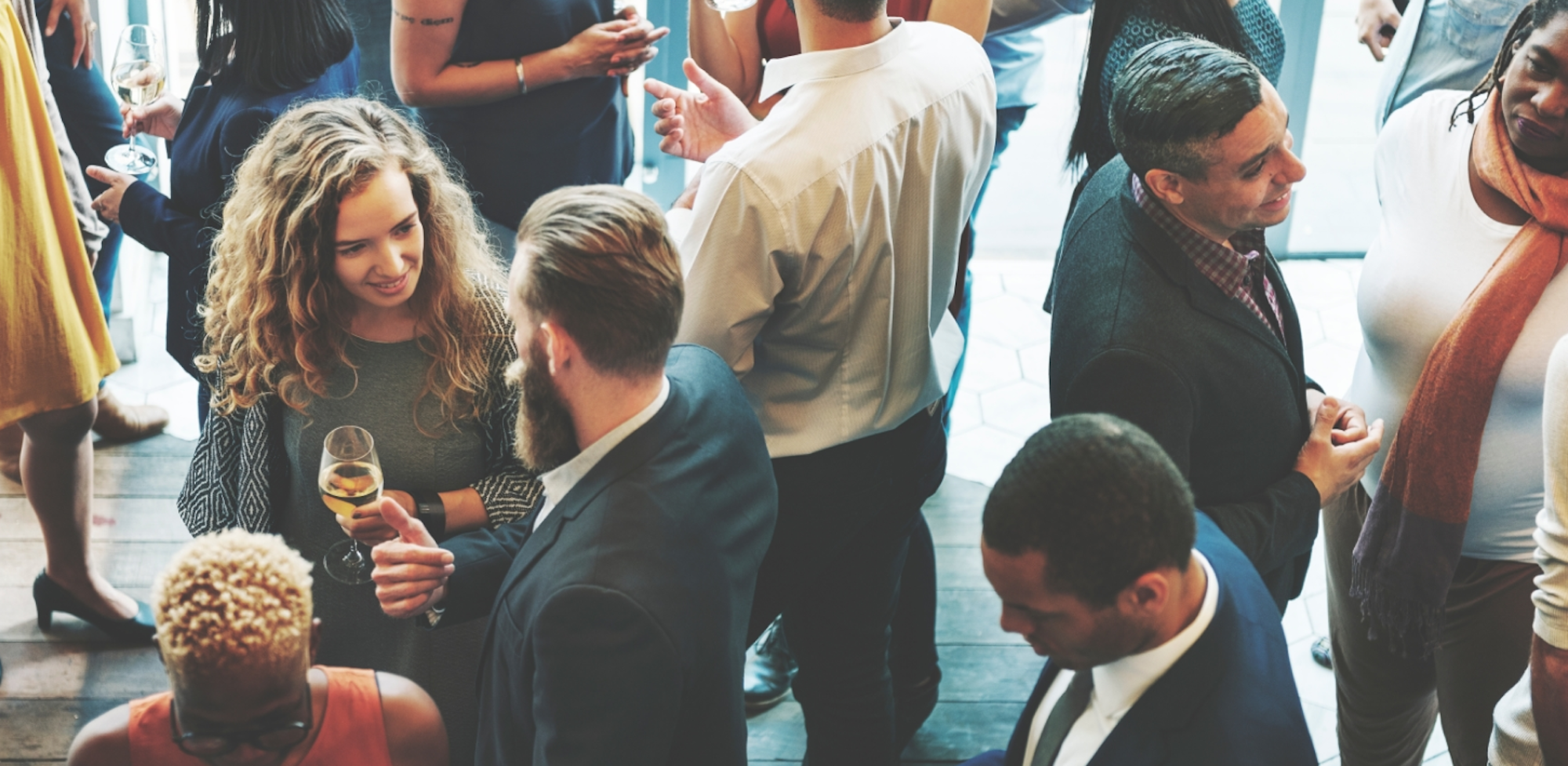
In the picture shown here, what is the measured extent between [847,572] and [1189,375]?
0.81m

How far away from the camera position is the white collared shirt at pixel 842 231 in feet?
6.75

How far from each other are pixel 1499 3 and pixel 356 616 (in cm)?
277

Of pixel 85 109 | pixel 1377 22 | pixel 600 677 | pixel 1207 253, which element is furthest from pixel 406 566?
pixel 1377 22

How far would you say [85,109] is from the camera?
3.65 m

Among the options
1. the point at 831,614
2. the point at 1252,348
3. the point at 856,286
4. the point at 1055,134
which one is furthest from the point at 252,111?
the point at 1055,134

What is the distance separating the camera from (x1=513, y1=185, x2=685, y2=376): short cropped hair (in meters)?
1.59

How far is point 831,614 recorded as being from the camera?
2.44 metres

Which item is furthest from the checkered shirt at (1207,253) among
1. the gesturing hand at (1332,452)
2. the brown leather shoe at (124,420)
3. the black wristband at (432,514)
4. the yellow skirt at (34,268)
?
the brown leather shoe at (124,420)

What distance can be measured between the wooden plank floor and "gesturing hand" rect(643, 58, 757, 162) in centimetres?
134

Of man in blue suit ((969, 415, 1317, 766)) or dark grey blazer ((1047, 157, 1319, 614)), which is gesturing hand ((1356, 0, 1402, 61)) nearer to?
dark grey blazer ((1047, 157, 1319, 614))

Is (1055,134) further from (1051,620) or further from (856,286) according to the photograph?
(1051,620)

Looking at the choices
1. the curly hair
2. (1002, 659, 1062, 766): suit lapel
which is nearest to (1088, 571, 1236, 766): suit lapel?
(1002, 659, 1062, 766): suit lapel

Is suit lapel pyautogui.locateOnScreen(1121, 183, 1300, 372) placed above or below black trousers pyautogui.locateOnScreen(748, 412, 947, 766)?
above

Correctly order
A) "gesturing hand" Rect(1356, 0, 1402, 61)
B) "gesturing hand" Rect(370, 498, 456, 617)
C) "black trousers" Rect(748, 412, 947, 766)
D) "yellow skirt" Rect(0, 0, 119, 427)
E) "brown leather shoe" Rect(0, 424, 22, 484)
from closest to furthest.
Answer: "gesturing hand" Rect(370, 498, 456, 617) → "black trousers" Rect(748, 412, 947, 766) → "yellow skirt" Rect(0, 0, 119, 427) → "gesturing hand" Rect(1356, 0, 1402, 61) → "brown leather shoe" Rect(0, 424, 22, 484)
